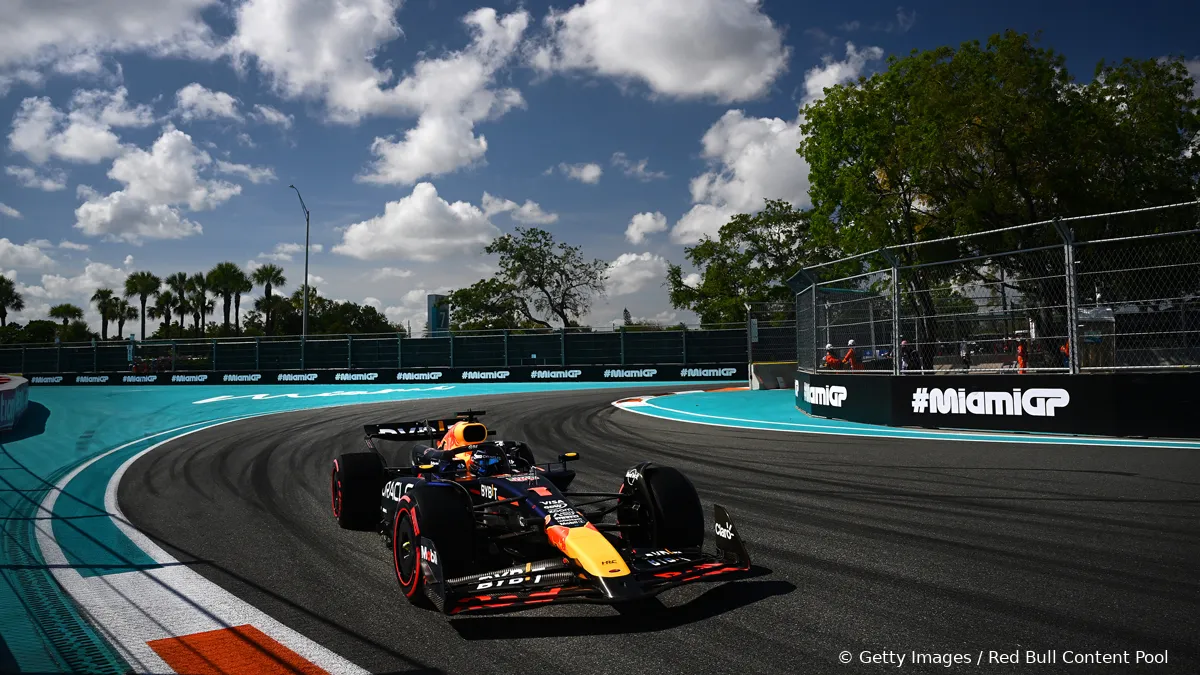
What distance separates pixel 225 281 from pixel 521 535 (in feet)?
212

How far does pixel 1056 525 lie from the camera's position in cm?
574

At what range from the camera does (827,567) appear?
4.85m

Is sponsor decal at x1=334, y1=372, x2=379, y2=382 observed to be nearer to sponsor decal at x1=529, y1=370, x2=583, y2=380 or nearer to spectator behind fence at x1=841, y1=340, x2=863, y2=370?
sponsor decal at x1=529, y1=370, x2=583, y2=380

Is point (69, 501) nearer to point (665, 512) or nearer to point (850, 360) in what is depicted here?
point (665, 512)

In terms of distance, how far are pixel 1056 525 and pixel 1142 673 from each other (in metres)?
2.81

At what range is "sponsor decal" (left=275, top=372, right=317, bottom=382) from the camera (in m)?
32.8

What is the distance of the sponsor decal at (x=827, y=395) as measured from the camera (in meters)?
14.0

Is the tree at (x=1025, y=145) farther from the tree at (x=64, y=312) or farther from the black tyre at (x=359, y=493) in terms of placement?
the tree at (x=64, y=312)

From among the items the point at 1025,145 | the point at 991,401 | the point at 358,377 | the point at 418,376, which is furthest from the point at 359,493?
the point at 358,377

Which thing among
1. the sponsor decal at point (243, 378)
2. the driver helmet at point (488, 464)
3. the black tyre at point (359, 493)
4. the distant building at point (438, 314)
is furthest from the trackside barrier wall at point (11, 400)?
the distant building at point (438, 314)

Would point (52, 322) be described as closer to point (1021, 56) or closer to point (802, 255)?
point (802, 255)

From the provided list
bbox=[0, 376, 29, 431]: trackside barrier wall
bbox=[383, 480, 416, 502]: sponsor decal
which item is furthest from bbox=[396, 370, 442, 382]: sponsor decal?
bbox=[383, 480, 416, 502]: sponsor decal

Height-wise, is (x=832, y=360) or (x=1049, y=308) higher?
(x=1049, y=308)

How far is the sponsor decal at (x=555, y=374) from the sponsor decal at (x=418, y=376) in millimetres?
4122
